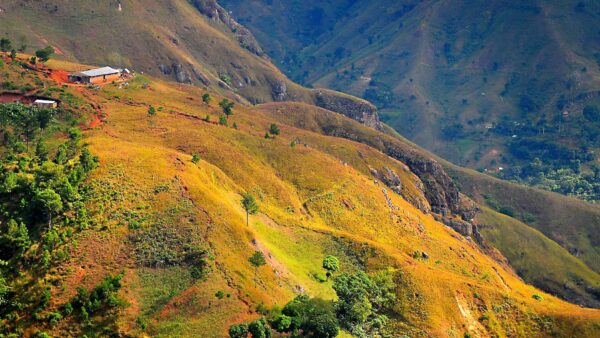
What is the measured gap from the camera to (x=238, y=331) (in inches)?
2657

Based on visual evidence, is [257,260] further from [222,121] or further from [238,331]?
[222,121]

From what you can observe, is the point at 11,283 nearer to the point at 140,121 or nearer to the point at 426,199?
the point at 140,121

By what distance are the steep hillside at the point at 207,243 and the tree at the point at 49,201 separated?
3.31 ft

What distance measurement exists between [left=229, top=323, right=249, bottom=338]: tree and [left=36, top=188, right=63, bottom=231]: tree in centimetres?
3247

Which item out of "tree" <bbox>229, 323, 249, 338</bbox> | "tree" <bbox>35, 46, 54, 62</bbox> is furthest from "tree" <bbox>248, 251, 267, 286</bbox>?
"tree" <bbox>35, 46, 54, 62</bbox>

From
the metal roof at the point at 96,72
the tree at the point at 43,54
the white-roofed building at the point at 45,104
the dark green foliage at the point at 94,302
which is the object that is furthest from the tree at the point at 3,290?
the tree at the point at 43,54

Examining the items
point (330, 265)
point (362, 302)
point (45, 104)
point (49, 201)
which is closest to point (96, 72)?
point (45, 104)

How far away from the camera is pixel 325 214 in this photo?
402 feet

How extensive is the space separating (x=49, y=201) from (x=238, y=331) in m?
35.0

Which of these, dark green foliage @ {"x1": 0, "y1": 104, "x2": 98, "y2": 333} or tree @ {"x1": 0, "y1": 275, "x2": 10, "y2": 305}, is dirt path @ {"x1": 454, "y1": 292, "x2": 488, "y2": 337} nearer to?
dark green foliage @ {"x1": 0, "y1": 104, "x2": 98, "y2": 333}

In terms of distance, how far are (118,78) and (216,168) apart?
252 ft

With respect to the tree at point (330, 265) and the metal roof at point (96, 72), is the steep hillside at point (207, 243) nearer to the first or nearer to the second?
the tree at point (330, 265)

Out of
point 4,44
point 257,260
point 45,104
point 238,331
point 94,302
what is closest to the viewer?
point 238,331

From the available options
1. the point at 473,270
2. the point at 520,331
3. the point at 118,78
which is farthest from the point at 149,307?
the point at 118,78
